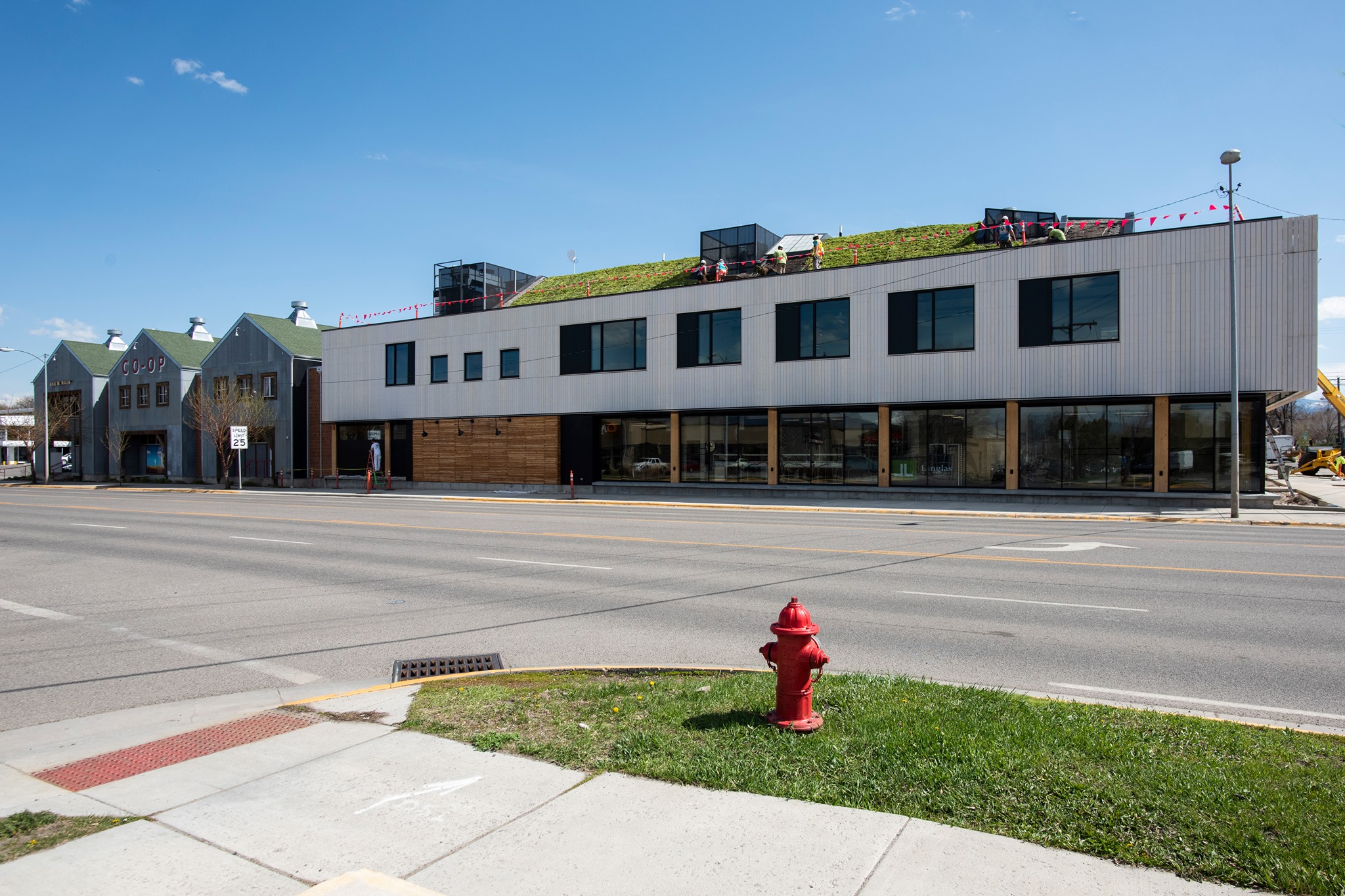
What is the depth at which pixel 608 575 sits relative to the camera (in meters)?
12.3

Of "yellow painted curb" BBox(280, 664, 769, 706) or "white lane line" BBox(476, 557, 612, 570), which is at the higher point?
"yellow painted curb" BBox(280, 664, 769, 706)

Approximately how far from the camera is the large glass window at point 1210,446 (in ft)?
81.6

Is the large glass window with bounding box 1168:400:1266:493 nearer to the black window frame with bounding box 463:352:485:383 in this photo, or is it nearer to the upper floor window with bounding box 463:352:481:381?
the black window frame with bounding box 463:352:485:383

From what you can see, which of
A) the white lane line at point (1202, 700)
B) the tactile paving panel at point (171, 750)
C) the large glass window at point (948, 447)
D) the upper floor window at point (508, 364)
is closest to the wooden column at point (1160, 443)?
the large glass window at point (948, 447)

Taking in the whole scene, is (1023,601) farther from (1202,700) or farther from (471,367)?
(471,367)

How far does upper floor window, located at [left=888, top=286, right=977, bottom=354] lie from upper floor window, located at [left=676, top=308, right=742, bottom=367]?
6034 mm

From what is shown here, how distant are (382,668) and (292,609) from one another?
3356 millimetres

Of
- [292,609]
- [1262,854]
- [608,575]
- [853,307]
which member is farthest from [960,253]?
[1262,854]

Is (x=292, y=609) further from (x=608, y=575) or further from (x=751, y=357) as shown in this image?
(x=751, y=357)

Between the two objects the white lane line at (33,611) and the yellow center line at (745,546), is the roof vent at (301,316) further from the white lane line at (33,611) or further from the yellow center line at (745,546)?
the white lane line at (33,611)

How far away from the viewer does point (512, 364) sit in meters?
37.8

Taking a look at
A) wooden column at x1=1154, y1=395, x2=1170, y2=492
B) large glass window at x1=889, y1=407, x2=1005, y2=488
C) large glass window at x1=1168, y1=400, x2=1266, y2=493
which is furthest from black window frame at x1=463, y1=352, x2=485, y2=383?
large glass window at x1=1168, y1=400, x2=1266, y2=493

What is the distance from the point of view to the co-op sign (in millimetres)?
54906

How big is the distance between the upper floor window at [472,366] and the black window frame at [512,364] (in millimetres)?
1380
